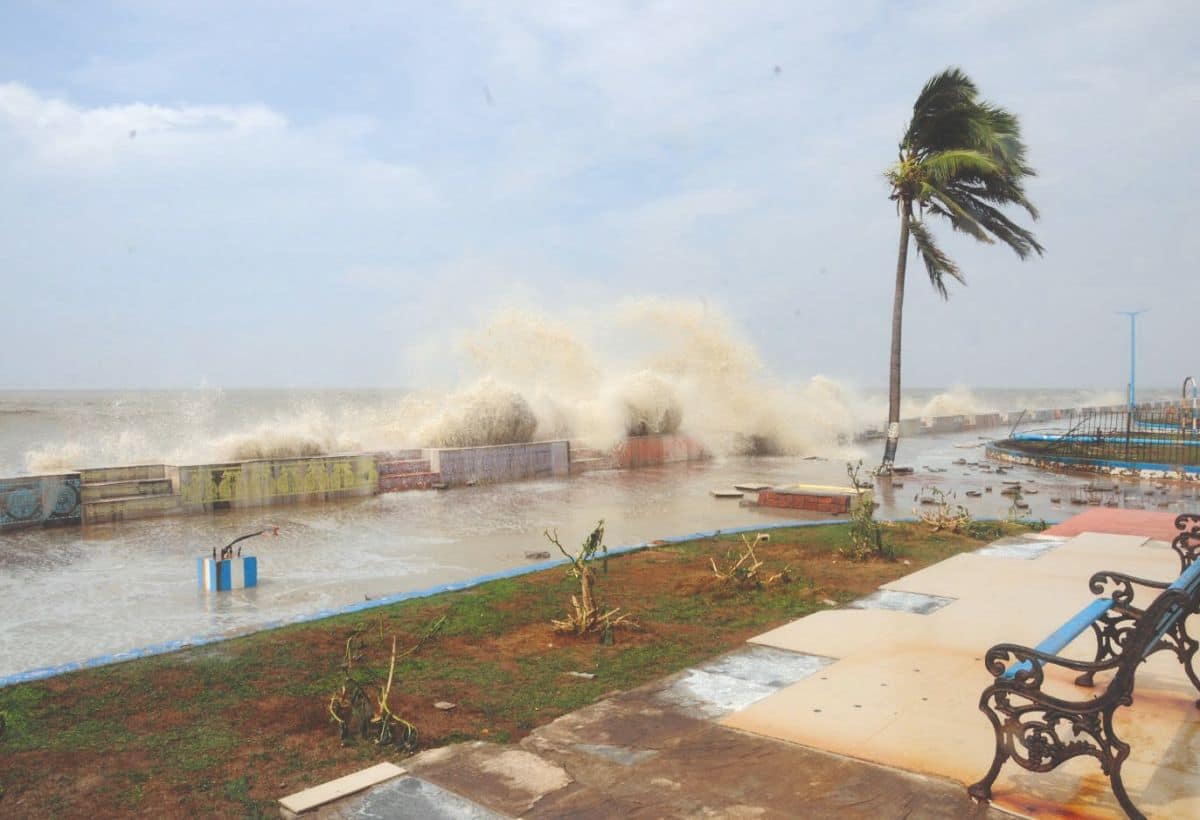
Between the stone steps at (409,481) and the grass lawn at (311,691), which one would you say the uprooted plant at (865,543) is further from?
the stone steps at (409,481)

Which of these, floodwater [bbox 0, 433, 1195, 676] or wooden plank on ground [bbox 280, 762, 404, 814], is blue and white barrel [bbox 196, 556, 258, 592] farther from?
wooden plank on ground [bbox 280, 762, 404, 814]

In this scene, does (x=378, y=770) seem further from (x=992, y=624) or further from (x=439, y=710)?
(x=992, y=624)

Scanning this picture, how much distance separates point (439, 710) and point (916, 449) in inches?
1069

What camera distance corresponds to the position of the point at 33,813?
342 cm

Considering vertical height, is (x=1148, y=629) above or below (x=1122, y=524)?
above

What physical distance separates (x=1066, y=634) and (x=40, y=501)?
1416 cm

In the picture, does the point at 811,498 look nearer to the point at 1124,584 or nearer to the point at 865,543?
the point at 865,543

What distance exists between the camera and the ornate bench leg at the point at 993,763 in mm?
3199

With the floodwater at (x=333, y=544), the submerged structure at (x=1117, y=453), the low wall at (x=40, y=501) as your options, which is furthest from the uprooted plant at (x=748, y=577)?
the submerged structure at (x=1117, y=453)

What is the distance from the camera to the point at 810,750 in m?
3.84

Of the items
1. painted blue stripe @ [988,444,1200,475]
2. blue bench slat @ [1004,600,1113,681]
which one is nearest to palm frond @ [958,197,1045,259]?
painted blue stripe @ [988,444,1200,475]

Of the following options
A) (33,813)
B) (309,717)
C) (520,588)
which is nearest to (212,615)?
(520,588)

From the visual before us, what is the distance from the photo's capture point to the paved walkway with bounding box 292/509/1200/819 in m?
3.30

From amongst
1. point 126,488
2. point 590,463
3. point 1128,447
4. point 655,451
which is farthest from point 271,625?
point 1128,447
